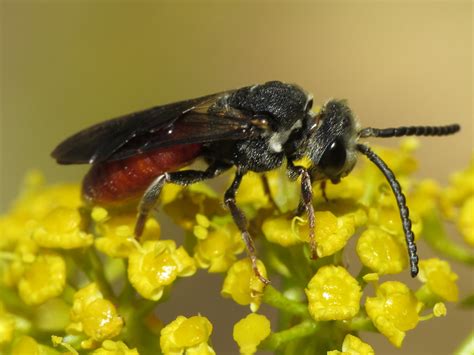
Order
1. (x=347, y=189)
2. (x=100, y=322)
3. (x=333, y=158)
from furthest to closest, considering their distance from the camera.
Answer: (x=347, y=189) < (x=333, y=158) < (x=100, y=322)

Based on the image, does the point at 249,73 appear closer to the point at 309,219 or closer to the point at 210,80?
the point at 210,80

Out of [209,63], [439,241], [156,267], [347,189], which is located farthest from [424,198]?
[209,63]

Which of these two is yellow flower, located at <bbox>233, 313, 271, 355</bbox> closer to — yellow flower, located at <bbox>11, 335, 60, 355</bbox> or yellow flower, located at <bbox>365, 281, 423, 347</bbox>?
yellow flower, located at <bbox>365, 281, 423, 347</bbox>

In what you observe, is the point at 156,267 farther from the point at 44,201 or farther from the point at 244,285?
the point at 44,201

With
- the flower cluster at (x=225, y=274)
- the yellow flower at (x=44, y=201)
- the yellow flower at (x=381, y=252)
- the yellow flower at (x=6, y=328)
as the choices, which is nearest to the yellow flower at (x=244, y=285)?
the flower cluster at (x=225, y=274)

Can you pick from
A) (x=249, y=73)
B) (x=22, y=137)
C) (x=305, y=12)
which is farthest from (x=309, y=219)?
(x=305, y=12)

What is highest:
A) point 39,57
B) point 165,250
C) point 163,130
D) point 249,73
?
point 163,130

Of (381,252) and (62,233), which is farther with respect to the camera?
(62,233)

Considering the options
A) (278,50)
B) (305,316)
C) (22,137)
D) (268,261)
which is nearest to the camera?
(305,316)
